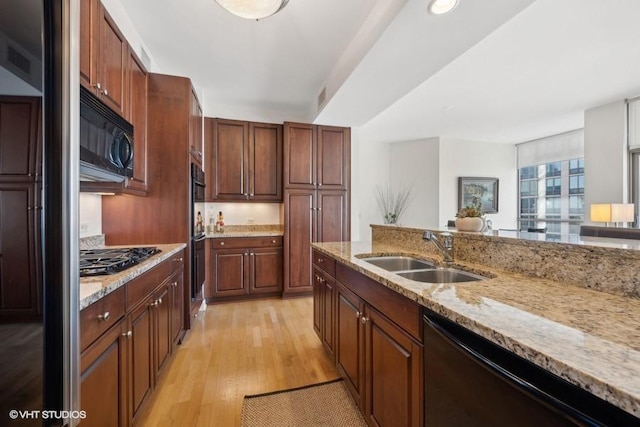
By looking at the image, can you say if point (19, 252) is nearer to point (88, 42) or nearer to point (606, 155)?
point (88, 42)

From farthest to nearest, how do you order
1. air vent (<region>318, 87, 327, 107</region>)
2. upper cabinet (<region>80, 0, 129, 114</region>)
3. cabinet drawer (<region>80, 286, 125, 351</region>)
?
air vent (<region>318, 87, 327, 107</region>)
upper cabinet (<region>80, 0, 129, 114</region>)
cabinet drawer (<region>80, 286, 125, 351</region>)

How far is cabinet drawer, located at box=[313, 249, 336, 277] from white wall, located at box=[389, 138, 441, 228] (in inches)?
154

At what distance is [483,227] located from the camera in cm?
177

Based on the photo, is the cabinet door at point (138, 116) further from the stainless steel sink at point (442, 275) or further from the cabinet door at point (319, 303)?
the stainless steel sink at point (442, 275)

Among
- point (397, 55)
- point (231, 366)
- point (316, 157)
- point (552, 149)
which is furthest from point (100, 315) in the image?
point (552, 149)

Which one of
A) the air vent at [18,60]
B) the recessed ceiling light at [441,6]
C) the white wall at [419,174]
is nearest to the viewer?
the air vent at [18,60]

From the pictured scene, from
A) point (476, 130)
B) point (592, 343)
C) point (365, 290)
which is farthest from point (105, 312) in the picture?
point (476, 130)

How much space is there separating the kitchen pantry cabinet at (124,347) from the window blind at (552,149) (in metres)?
6.93

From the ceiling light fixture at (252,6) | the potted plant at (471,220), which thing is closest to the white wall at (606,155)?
the potted plant at (471,220)

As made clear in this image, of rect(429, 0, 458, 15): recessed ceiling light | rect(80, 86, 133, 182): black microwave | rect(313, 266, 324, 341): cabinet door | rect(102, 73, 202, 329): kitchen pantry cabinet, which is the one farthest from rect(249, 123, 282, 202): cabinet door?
rect(429, 0, 458, 15): recessed ceiling light

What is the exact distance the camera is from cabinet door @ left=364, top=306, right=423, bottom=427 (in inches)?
41.0

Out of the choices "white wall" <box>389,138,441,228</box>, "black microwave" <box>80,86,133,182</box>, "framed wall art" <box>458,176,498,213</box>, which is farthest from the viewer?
"framed wall art" <box>458,176,498,213</box>

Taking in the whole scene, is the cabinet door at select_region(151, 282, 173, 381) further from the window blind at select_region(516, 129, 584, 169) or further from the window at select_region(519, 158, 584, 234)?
the window blind at select_region(516, 129, 584, 169)

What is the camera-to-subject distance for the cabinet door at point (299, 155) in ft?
12.5
